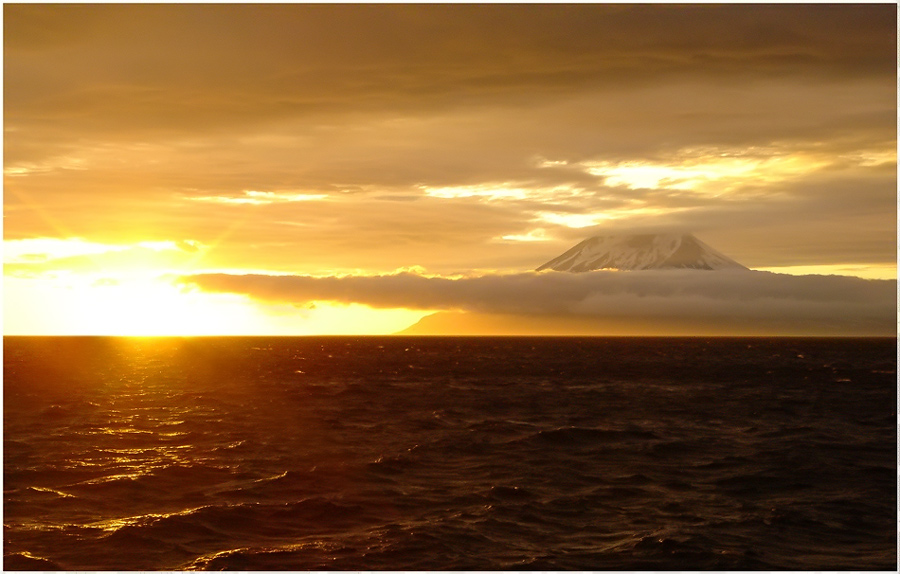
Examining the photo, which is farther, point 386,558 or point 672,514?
point 672,514

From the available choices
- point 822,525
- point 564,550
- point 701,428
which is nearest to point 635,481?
point 822,525

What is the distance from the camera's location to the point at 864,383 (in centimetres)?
9381

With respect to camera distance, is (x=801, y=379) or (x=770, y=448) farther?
(x=801, y=379)

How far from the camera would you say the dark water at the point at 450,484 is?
25641 mm

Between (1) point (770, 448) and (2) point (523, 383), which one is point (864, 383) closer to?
(2) point (523, 383)

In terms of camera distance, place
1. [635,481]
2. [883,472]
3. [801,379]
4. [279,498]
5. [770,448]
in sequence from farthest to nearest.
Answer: [801,379] → [770,448] → [883,472] → [635,481] → [279,498]

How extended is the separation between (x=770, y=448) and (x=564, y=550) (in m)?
24.9

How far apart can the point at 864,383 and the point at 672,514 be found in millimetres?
75703

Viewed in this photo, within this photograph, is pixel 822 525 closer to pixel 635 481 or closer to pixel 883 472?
pixel 635 481

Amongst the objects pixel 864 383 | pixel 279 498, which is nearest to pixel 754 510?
pixel 279 498

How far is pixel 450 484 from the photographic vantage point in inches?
1375

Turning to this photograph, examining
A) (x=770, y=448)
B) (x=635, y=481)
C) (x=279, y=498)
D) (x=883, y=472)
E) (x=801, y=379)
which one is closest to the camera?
(x=279, y=498)

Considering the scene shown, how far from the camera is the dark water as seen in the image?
25.6 metres

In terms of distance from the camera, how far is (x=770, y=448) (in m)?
45.8
